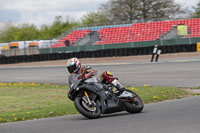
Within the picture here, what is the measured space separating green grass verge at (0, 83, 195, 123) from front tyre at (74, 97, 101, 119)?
5.18 feet

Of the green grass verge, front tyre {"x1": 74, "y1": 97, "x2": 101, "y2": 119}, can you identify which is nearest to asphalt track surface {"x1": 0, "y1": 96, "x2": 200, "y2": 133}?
front tyre {"x1": 74, "y1": 97, "x2": 101, "y2": 119}

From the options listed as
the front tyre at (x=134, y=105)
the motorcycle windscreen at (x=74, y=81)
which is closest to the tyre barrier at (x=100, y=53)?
the front tyre at (x=134, y=105)

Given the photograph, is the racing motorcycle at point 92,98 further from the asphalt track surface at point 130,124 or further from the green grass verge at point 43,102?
the green grass verge at point 43,102

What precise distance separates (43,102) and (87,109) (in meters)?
4.34

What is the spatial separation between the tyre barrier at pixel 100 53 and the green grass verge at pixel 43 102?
19.5 m

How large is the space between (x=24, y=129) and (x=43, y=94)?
22.8 ft

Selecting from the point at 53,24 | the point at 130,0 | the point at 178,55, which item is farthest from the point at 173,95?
the point at 53,24

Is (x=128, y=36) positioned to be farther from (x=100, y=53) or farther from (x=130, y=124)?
(x=130, y=124)

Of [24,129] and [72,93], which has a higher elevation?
[72,93]

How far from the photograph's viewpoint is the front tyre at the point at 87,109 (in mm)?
8094

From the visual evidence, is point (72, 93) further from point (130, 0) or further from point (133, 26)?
point (130, 0)

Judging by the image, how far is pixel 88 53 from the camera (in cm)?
3781

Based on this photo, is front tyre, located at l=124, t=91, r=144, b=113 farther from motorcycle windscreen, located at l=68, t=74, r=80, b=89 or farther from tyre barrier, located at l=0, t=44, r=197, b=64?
tyre barrier, located at l=0, t=44, r=197, b=64

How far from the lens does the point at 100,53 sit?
37344mm
